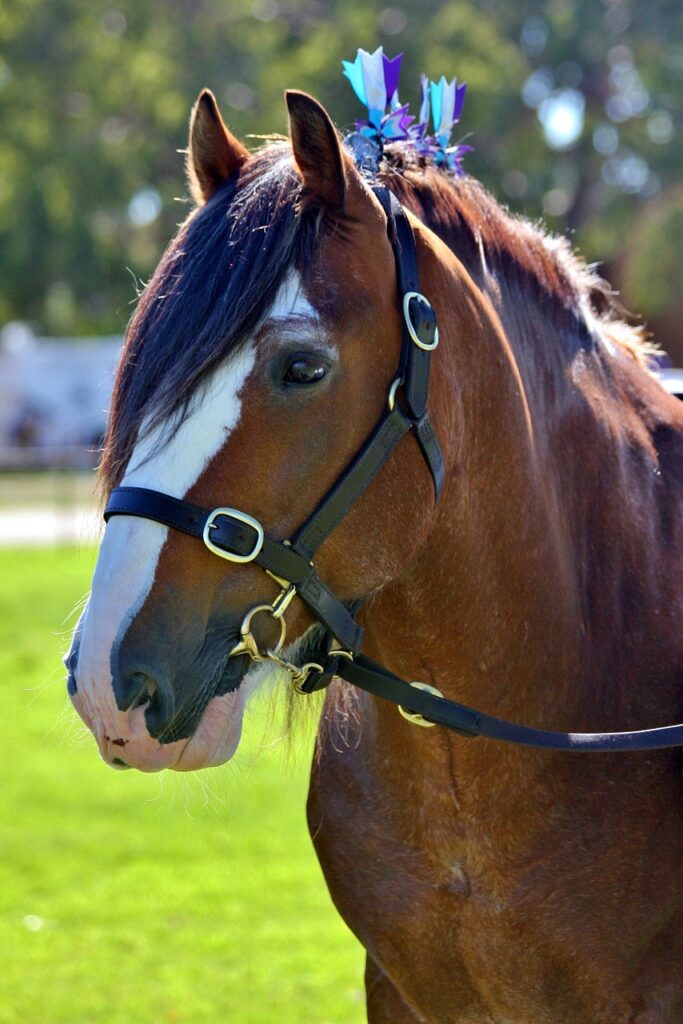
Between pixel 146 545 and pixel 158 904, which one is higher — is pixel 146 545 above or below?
above

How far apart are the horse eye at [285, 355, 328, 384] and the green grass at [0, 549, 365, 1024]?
760 millimetres

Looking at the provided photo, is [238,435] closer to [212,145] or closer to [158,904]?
[212,145]

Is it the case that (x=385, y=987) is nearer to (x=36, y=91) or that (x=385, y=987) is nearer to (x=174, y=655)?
(x=174, y=655)

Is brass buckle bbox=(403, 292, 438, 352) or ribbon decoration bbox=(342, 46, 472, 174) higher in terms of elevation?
ribbon decoration bbox=(342, 46, 472, 174)

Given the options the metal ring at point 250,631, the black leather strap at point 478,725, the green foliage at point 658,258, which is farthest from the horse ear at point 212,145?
the green foliage at point 658,258

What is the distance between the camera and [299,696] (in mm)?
2529

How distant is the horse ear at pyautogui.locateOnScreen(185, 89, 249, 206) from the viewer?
8.05 feet

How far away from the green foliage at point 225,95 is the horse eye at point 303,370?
26.5 meters

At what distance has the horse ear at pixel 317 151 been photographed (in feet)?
7.20

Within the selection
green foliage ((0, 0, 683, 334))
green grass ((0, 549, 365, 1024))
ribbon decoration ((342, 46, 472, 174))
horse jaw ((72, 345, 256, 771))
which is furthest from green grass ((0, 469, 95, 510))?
horse jaw ((72, 345, 256, 771))

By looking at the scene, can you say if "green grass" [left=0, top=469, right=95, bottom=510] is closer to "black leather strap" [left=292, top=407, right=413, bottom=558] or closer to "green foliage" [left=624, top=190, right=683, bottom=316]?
"green foliage" [left=624, top=190, right=683, bottom=316]

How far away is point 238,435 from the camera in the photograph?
211 centimetres

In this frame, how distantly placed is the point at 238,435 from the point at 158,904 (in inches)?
158

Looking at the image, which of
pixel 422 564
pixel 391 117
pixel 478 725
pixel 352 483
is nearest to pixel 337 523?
pixel 352 483
